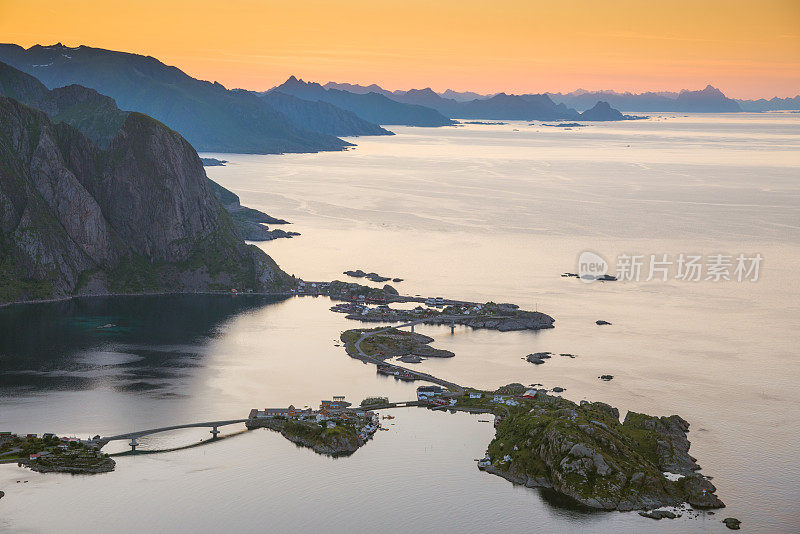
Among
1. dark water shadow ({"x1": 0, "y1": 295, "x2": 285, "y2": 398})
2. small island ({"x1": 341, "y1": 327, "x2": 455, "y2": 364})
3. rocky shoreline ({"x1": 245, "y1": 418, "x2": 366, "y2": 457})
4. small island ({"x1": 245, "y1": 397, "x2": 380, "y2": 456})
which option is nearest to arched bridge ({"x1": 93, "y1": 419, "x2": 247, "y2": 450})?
small island ({"x1": 245, "y1": 397, "x2": 380, "y2": 456})

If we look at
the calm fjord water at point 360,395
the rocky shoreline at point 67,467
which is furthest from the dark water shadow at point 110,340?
the rocky shoreline at point 67,467

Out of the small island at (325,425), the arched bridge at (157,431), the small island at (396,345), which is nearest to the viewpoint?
the arched bridge at (157,431)

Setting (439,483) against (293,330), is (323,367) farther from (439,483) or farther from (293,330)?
(439,483)

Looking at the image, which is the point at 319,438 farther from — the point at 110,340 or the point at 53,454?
the point at 110,340

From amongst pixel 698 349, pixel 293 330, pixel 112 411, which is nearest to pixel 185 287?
pixel 293 330

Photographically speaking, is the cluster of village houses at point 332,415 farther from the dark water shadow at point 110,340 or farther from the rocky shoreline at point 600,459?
the dark water shadow at point 110,340

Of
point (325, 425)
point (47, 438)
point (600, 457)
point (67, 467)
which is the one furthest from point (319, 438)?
point (600, 457)

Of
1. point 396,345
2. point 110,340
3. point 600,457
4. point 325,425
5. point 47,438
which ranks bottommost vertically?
point 110,340

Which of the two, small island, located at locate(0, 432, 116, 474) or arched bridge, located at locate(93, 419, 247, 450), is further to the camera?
arched bridge, located at locate(93, 419, 247, 450)

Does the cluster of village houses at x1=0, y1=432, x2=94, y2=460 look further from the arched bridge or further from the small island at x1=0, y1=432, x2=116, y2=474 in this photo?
the arched bridge
